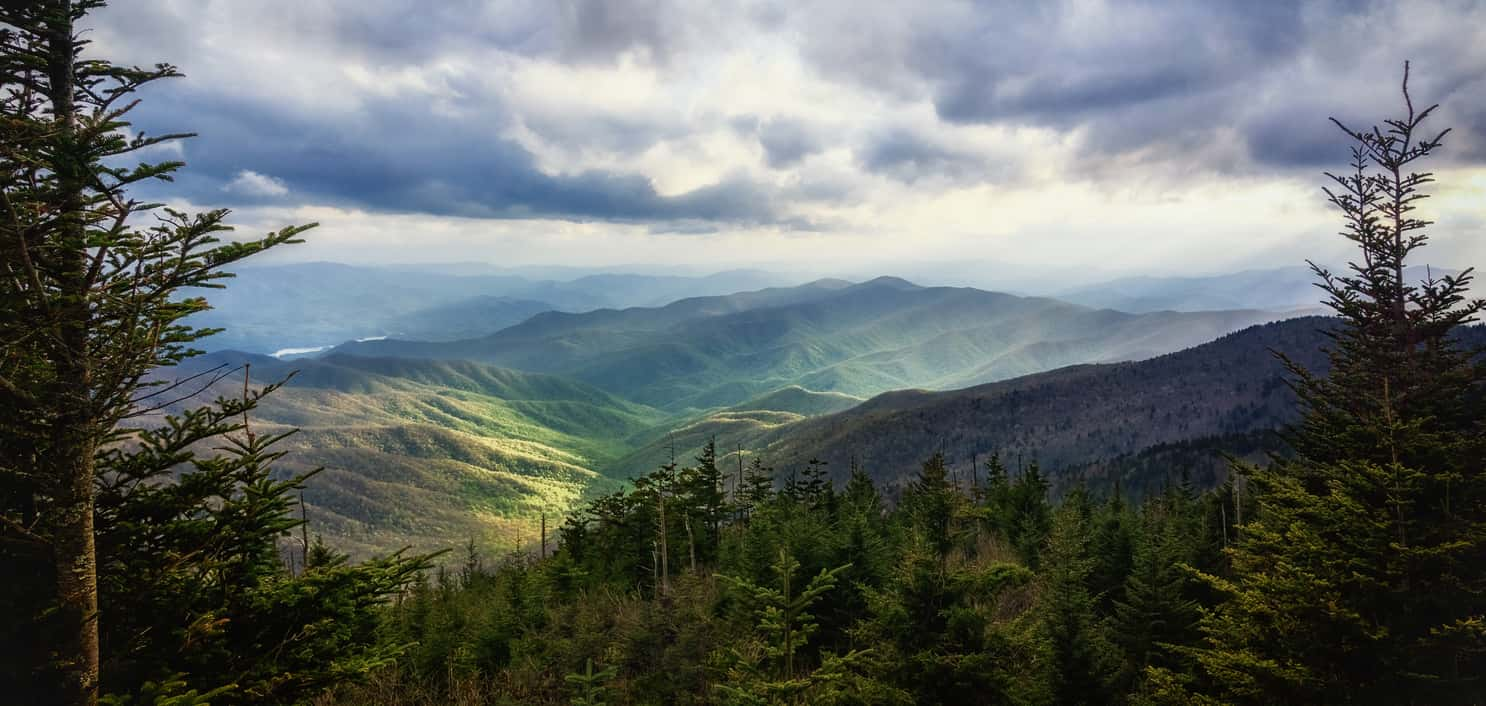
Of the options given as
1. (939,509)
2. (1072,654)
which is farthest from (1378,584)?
(939,509)

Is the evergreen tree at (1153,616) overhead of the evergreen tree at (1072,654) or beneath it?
beneath

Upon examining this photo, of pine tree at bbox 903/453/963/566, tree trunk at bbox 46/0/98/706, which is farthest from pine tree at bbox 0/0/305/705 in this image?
pine tree at bbox 903/453/963/566

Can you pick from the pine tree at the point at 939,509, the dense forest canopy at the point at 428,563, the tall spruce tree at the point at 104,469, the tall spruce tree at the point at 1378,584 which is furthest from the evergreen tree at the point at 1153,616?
the tall spruce tree at the point at 104,469

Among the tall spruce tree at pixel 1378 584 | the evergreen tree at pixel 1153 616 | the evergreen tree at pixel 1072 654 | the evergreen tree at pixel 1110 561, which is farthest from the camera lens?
the evergreen tree at pixel 1110 561

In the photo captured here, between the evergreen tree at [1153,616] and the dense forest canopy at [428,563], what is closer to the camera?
the dense forest canopy at [428,563]

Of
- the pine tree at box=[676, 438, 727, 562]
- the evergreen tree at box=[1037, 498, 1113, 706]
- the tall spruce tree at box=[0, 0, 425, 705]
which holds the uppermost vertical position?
the tall spruce tree at box=[0, 0, 425, 705]

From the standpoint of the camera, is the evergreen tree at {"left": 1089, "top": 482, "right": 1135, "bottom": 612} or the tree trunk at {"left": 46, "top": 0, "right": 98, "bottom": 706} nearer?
the tree trunk at {"left": 46, "top": 0, "right": 98, "bottom": 706}

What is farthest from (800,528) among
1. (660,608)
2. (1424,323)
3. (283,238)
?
(283,238)

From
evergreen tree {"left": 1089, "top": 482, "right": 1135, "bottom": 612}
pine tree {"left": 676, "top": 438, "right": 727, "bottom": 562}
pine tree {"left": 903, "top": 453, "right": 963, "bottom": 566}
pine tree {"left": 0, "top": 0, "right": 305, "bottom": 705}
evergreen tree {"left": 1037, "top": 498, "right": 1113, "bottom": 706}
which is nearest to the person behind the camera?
pine tree {"left": 0, "top": 0, "right": 305, "bottom": 705}

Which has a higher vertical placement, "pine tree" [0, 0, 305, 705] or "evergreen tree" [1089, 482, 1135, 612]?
"pine tree" [0, 0, 305, 705]

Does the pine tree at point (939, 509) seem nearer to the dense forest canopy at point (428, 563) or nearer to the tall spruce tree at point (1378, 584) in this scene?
the dense forest canopy at point (428, 563)

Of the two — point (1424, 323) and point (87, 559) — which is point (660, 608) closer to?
point (87, 559)

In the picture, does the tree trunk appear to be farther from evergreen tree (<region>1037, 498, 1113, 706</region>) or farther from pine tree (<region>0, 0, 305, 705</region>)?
evergreen tree (<region>1037, 498, 1113, 706</region>)
